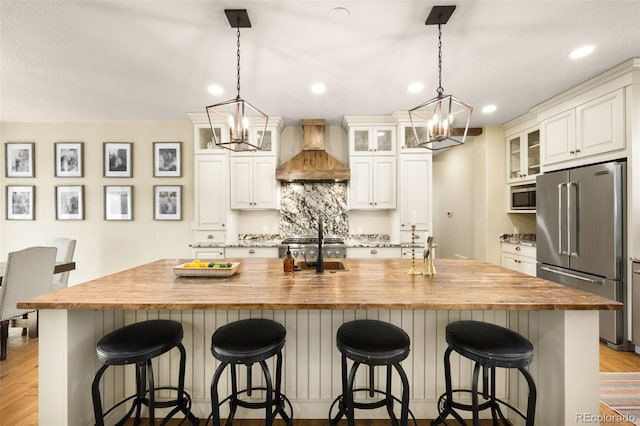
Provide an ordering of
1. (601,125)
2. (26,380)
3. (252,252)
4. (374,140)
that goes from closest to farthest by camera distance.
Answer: (26,380)
(601,125)
(252,252)
(374,140)

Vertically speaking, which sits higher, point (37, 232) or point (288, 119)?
point (288, 119)

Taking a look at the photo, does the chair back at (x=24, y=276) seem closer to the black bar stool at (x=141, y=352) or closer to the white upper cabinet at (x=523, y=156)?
the black bar stool at (x=141, y=352)

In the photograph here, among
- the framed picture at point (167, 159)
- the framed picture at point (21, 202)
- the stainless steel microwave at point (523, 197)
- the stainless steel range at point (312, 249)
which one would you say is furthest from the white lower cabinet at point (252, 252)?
the stainless steel microwave at point (523, 197)

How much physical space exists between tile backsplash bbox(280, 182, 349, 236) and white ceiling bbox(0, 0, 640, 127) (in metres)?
1.37

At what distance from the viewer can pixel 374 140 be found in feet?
13.7

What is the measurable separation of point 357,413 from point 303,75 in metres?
2.93

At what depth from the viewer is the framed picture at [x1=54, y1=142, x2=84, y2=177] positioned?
440 centimetres

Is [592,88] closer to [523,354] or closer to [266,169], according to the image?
[523,354]

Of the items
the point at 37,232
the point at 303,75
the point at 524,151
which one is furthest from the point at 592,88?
the point at 37,232

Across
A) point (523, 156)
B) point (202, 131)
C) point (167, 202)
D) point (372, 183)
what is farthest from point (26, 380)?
point (523, 156)

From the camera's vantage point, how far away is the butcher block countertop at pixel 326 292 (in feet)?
4.25

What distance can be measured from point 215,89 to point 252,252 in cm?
208

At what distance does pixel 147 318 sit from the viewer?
185 centimetres

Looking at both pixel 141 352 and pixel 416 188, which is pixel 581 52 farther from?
pixel 141 352
